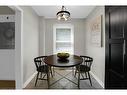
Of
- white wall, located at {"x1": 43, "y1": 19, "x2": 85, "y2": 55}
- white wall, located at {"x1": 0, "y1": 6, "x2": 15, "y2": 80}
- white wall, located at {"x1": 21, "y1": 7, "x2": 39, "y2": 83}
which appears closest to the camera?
white wall, located at {"x1": 21, "y1": 7, "x2": 39, "y2": 83}

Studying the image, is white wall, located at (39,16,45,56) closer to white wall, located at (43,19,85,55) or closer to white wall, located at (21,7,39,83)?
white wall, located at (43,19,85,55)

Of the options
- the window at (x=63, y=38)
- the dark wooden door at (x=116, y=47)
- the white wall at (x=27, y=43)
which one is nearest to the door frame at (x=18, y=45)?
the white wall at (x=27, y=43)

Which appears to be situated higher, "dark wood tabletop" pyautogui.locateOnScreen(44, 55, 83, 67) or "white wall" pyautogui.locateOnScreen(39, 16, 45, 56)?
"white wall" pyautogui.locateOnScreen(39, 16, 45, 56)

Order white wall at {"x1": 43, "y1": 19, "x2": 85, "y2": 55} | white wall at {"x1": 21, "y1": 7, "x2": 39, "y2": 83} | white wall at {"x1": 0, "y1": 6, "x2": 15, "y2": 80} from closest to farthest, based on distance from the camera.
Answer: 1. white wall at {"x1": 21, "y1": 7, "x2": 39, "y2": 83}
2. white wall at {"x1": 0, "y1": 6, "x2": 15, "y2": 80}
3. white wall at {"x1": 43, "y1": 19, "x2": 85, "y2": 55}

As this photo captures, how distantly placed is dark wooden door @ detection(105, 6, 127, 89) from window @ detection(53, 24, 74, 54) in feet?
13.9

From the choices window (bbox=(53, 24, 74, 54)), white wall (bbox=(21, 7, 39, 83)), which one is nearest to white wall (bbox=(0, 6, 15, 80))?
white wall (bbox=(21, 7, 39, 83))

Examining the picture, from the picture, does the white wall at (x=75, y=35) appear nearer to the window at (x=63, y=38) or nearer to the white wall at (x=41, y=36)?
the window at (x=63, y=38)

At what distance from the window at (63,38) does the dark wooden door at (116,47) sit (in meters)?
4.22

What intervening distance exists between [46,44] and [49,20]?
3.65 feet

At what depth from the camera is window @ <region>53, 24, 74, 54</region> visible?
20.0 feet

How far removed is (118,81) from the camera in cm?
159

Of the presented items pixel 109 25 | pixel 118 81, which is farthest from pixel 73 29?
pixel 118 81

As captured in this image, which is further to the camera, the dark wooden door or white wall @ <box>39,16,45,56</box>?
white wall @ <box>39,16,45,56</box>
